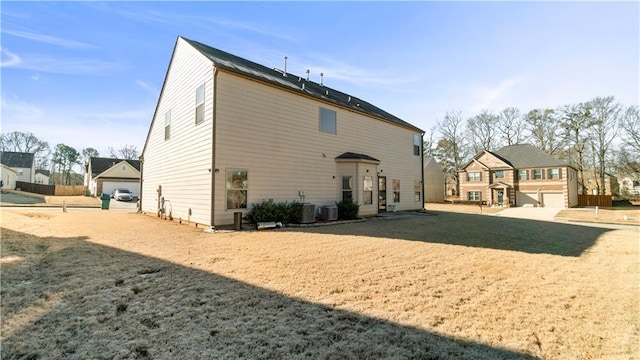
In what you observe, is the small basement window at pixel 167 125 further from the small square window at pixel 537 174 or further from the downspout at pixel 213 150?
the small square window at pixel 537 174

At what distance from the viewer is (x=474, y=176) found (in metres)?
33.8

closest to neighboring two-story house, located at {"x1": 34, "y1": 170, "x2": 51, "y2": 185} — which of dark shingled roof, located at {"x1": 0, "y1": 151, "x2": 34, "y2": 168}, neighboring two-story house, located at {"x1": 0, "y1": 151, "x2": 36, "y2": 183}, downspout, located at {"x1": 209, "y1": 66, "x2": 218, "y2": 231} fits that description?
neighboring two-story house, located at {"x1": 0, "y1": 151, "x2": 36, "y2": 183}

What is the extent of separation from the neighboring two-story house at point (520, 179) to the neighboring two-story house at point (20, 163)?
234 ft

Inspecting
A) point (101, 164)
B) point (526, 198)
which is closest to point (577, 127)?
point (526, 198)

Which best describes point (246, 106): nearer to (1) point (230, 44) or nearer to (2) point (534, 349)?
(1) point (230, 44)

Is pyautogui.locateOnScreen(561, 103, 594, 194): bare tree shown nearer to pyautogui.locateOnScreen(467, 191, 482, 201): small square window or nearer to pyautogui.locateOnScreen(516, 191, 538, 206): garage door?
pyautogui.locateOnScreen(516, 191, 538, 206): garage door

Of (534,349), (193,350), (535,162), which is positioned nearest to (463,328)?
(534,349)

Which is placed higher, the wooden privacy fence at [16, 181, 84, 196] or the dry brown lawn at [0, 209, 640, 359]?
the wooden privacy fence at [16, 181, 84, 196]

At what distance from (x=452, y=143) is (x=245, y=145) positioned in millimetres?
41187

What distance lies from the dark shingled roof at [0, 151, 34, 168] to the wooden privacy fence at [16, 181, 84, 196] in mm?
11476

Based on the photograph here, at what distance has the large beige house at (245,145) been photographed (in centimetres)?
965

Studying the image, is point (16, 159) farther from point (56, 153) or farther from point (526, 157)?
point (526, 157)

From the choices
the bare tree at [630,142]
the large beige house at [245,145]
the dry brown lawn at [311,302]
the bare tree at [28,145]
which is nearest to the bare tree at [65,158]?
the bare tree at [28,145]

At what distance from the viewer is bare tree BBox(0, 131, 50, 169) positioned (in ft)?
170
